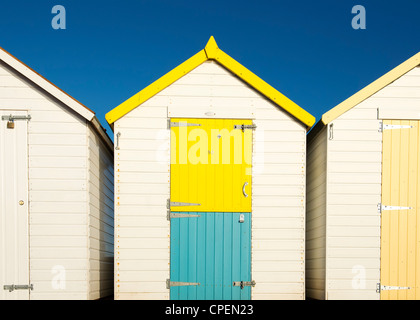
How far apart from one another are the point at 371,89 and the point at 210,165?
2634 millimetres

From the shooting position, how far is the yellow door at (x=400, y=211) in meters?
6.00

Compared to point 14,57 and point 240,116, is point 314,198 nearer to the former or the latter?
point 240,116

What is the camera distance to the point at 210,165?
6.16 metres

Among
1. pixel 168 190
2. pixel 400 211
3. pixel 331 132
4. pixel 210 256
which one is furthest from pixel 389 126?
pixel 168 190

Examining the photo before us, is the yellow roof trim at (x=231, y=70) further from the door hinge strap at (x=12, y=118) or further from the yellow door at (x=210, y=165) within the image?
the door hinge strap at (x=12, y=118)

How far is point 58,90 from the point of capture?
6.00m

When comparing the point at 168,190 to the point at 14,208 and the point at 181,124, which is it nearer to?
the point at 181,124

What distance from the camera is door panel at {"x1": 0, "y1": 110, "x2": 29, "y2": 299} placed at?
5.90 m

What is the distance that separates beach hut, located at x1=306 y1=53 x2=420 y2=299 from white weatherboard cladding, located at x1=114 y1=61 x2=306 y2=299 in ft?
1.46

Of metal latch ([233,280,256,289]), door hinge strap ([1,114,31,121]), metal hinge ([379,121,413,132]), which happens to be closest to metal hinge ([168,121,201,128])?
door hinge strap ([1,114,31,121])

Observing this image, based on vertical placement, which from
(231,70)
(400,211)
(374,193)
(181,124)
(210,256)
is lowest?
(210,256)

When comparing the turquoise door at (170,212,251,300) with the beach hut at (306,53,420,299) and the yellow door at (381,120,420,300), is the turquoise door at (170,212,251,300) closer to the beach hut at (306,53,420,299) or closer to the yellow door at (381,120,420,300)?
the beach hut at (306,53,420,299)

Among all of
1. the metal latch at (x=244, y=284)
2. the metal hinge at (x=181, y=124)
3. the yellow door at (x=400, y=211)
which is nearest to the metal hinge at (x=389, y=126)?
the yellow door at (x=400, y=211)

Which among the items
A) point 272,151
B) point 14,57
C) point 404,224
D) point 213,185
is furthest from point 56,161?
point 404,224
